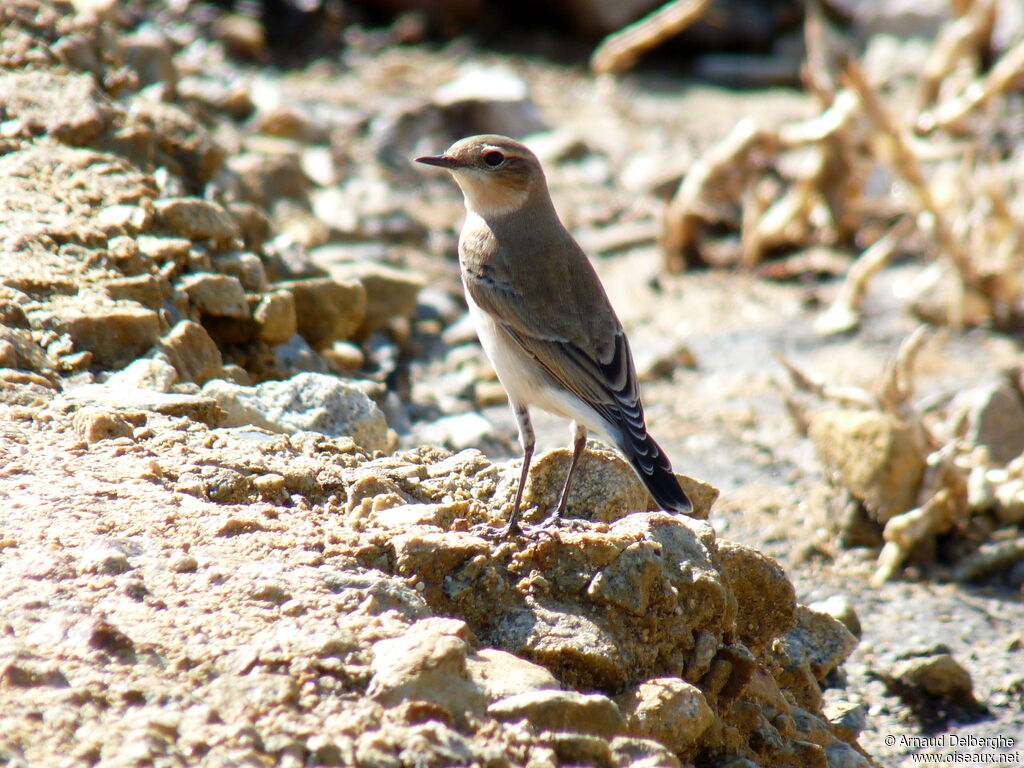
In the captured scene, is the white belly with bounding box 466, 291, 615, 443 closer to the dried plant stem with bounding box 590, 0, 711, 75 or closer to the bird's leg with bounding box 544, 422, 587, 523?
the bird's leg with bounding box 544, 422, 587, 523

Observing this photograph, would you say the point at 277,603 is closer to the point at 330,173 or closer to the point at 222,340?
the point at 222,340

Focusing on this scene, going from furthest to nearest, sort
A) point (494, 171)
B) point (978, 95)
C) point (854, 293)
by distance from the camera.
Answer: point (978, 95), point (854, 293), point (494, 171)

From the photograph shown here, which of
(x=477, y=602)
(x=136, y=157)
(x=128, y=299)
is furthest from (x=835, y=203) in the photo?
(x=477, y=602)

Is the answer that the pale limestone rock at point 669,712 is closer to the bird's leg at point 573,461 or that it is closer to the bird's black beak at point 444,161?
the bird's leg at point 573,461

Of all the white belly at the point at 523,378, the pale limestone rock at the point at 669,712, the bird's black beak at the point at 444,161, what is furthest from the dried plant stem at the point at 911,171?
the pale limestone rock at the point at 669,712

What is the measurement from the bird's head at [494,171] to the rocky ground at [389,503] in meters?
1.21

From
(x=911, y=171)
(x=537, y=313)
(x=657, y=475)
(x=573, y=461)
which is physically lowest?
(x=911, y=171)

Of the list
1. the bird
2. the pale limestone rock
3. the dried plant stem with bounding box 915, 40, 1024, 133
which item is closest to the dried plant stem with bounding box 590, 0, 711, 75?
the dried plant stem with bounding box 915, 40, 1024, 133

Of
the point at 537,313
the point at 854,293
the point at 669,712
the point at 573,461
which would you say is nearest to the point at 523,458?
the point at 573,461

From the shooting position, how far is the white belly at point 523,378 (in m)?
5.47

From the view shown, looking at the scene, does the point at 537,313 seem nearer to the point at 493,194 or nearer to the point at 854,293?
the point at 493,194

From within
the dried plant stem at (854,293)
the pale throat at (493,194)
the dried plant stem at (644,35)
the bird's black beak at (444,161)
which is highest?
the bird's black beak at (444,161)

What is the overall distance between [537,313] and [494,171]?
0.95 meters

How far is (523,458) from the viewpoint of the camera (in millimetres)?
5043
